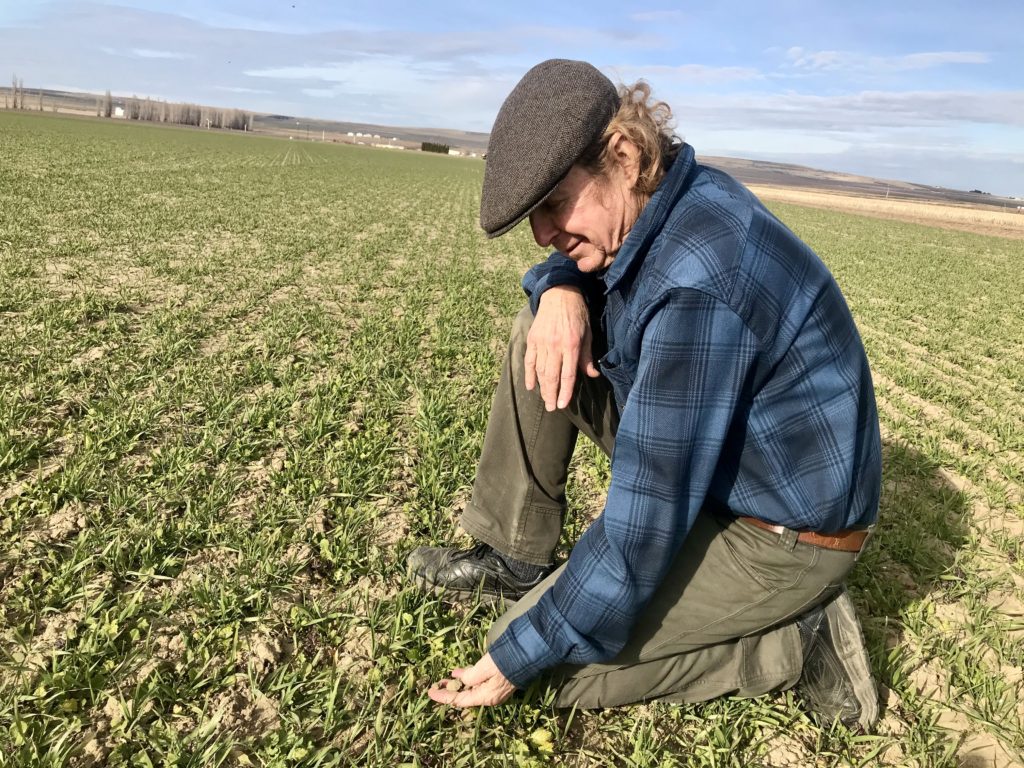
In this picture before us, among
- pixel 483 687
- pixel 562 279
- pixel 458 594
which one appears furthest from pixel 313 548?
pixel 562 279

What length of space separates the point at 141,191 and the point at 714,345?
53.3ft

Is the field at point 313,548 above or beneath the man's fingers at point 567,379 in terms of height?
beneath

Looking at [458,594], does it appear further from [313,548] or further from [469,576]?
[313,548]

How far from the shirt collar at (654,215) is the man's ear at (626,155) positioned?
70mm

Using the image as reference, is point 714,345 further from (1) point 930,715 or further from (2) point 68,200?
(2) point 68,200

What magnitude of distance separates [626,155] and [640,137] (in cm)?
5

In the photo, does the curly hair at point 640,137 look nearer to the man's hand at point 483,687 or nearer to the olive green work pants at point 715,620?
the olive green work pants at point 715,620

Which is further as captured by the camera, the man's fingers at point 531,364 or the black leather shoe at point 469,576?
the black leather shoe at point 469,576

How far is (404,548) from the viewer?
107 inches

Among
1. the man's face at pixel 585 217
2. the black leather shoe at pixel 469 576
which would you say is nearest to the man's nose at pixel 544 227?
the man's face at pixel 585 217

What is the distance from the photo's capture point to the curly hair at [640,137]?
1.61 metres

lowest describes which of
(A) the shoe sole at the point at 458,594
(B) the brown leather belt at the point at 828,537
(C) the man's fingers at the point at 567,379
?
(A) the shoe sole at the point at 458,594

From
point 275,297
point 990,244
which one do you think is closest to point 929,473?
point 275,297

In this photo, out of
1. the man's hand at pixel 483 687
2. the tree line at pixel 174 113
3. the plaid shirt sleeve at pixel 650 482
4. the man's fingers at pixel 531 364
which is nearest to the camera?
the plaid shirt sleeve at pixel 650 482
